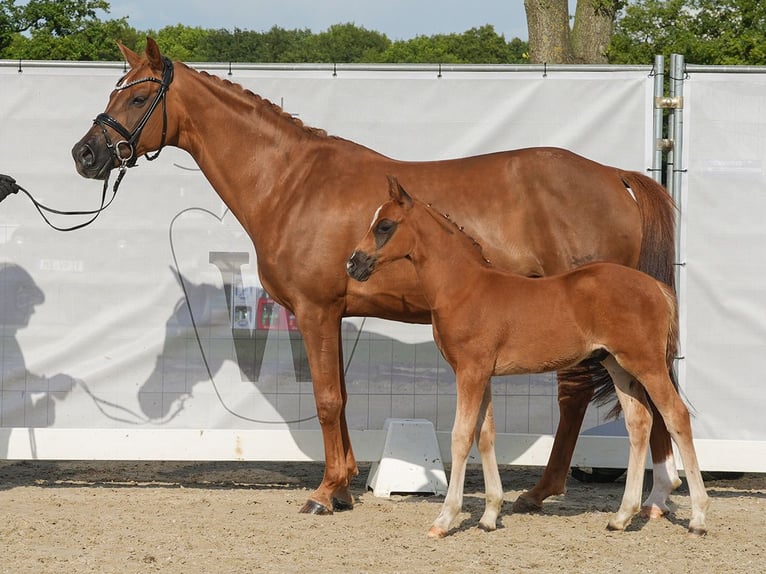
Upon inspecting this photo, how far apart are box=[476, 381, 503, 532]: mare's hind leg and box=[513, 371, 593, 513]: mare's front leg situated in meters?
0.70

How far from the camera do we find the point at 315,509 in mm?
6152

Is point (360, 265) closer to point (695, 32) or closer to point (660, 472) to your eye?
point (660, 472)

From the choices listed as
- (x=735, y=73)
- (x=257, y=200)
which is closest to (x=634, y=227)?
(x=735, y=73)

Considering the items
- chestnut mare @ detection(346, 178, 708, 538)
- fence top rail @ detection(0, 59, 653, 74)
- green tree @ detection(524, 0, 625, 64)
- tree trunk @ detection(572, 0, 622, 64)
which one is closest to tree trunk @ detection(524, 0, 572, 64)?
green tree @ detection(524, 0, 625, 64)

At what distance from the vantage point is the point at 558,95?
23.9ft

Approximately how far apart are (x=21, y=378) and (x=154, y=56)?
2.57 metres

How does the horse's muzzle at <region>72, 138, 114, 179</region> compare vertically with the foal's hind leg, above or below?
above

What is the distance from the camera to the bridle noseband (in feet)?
20.5

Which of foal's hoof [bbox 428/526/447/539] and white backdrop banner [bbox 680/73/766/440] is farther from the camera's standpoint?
white backdrop banner [bbox 680/73/766/440]

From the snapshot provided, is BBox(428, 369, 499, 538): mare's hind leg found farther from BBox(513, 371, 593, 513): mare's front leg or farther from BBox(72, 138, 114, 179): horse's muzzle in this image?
BBox(72, 138, 114, 179): horse's muzzle

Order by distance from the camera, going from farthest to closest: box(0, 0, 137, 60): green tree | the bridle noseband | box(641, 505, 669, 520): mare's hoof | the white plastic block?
1. box(0, 0, 137, 60): green tree
2. the white plastic block
3. the bridle noseband
4. box(641, 505, 669, 520): mare's hoof

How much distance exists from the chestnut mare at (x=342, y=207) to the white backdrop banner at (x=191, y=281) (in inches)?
36.4

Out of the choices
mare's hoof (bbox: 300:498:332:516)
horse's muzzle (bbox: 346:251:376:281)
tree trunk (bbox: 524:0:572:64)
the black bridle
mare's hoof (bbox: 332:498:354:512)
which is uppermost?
tree trunk (bbox: 524:0:572:64)

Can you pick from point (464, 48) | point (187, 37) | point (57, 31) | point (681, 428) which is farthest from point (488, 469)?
point (187, 37)
